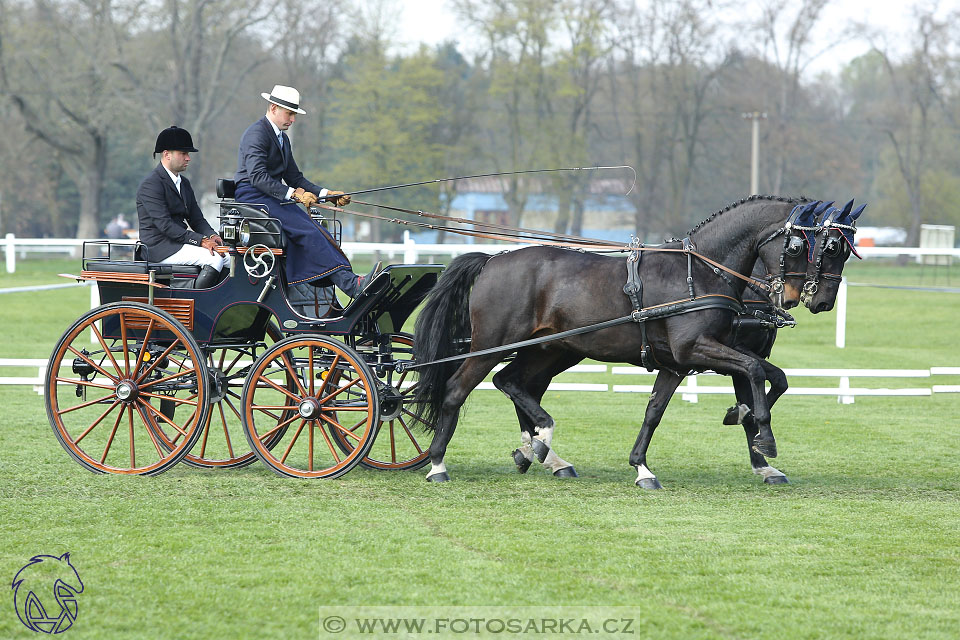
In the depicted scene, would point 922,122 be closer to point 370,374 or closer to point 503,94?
point 503,94

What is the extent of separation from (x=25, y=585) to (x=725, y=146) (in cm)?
4420

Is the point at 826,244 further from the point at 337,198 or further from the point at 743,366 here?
the point at 337,198

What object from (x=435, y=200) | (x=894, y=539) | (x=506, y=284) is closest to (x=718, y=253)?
(x=506, y=284)

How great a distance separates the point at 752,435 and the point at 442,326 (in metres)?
2.20

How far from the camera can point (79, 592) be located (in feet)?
14.6

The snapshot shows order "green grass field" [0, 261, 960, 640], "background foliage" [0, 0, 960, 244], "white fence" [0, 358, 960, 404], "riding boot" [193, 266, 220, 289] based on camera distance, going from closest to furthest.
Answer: "green grass field" [0, 261, 960, 640]
"riding boot" [193, 266, 220, 289]
"white fence" [0, 358, 960, 404]
"background foliage" [0, 0, 960, 244]

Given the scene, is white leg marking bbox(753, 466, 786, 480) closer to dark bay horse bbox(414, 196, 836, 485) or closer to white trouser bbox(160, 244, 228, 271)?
dark bay horse bbox(414, 196, 836, 485)

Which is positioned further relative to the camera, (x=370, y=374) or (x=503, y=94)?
(x=503, y=94)

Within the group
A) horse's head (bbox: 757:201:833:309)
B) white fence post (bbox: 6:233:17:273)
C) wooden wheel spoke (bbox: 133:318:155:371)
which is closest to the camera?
horse's head (bbox: 757:201:833:309)

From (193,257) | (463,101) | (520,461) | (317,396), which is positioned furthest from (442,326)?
Result: (463,101)

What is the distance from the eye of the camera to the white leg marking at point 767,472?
23.0 feet

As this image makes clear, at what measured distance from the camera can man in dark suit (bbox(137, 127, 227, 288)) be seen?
23.4 feet

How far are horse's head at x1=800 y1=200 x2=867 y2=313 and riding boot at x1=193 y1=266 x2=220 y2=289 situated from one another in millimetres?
3772

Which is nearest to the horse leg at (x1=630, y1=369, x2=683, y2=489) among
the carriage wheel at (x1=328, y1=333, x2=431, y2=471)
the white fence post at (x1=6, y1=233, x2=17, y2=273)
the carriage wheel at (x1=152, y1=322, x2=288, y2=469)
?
the carriage wheel at (x1=328, y1=333, x2=431, y2=471)
